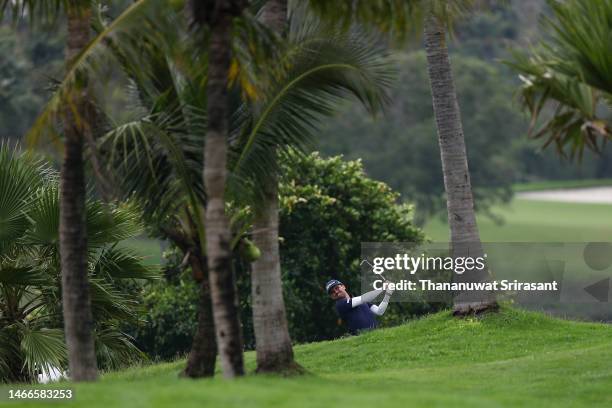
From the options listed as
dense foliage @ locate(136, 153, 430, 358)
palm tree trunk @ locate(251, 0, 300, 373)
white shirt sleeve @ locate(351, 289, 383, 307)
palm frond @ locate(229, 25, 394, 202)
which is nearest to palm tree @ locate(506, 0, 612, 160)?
palm frond @ locate(229, 25, 394, 202)

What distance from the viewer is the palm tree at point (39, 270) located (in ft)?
47.9

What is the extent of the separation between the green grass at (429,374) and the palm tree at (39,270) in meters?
0.90

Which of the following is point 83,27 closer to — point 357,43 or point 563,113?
point 357,43

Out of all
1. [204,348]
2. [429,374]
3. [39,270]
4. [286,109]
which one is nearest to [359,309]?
[429,374]

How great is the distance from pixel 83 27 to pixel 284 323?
3800 millimetres

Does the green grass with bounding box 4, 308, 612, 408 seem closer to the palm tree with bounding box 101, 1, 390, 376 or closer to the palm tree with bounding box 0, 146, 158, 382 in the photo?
the palm tree with bounding box 0, 146, 158, 382

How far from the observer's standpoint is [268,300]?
42.9ft

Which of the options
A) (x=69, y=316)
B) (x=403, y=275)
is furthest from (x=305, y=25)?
(x=403, y=275)

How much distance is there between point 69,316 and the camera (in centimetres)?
1226

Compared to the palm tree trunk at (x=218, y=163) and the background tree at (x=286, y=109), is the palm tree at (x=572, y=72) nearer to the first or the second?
the background tree at (x=286, y=109)

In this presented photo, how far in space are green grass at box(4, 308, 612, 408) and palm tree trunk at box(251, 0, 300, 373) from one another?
1.45ft

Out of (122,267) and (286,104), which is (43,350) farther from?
(286,104)

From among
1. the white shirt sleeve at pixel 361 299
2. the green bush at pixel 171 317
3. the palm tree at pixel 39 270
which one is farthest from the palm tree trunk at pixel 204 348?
the green bush at pixel 171 317

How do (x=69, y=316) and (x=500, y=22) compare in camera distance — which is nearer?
(x=69, y=316)
